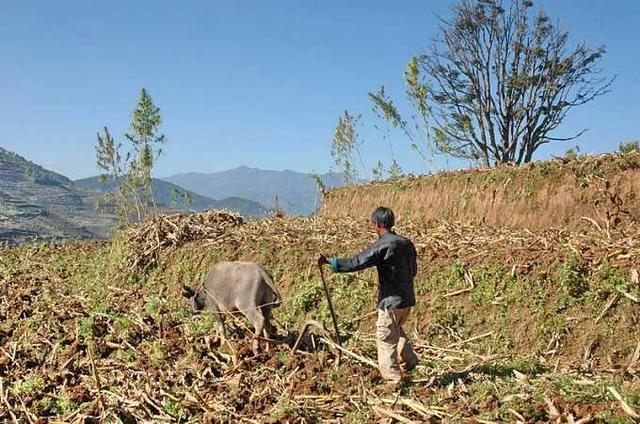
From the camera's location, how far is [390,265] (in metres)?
7.23

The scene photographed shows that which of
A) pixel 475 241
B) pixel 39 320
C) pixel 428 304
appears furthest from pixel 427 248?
pixel 39 320

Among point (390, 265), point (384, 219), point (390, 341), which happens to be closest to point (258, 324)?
point (390, 341)

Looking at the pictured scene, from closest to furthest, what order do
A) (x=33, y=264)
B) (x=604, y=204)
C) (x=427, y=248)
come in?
(x=427, y=248)
(x=604, y=204)
(x=33, y=264)

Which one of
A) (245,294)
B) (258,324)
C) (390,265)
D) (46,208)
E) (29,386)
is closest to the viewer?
(390,265)

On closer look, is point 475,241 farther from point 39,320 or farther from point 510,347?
point 39,320

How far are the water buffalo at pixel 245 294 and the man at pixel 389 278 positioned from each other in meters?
1.77

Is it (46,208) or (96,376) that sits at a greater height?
(46,208)

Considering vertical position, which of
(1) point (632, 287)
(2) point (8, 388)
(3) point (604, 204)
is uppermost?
(3) point (604, 204)

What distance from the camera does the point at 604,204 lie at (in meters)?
14.1

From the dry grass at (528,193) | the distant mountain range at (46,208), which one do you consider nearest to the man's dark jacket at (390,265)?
the dry grass at (528,193)

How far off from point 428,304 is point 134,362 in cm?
510

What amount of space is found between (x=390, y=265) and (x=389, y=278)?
0.18 meters

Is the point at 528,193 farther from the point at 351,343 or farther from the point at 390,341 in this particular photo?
the point at 390,341

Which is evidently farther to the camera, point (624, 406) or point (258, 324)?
point (258, 324)
